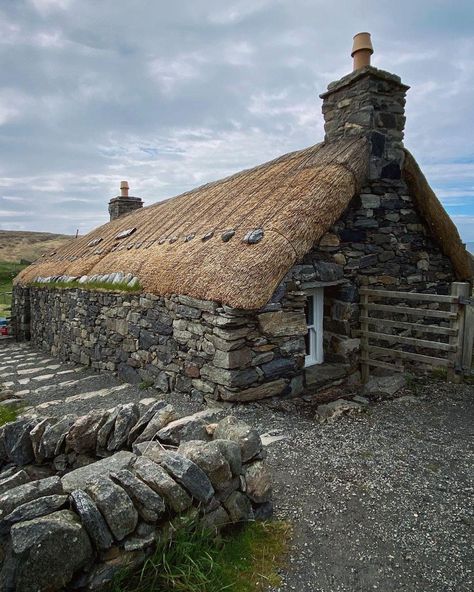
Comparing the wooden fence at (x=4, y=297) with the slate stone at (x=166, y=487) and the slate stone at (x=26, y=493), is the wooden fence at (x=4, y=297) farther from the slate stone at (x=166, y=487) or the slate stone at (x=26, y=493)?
the slate stone at (x=166, y=487)

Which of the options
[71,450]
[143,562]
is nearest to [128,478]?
[143,562]

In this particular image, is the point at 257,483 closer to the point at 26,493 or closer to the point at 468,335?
the point at 26,493

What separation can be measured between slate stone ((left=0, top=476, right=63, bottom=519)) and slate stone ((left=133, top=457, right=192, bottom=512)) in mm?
559

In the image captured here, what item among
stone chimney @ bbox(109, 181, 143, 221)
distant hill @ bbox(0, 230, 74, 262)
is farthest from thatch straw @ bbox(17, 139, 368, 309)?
distant hill @ bbox(0, 230, 74, 262)

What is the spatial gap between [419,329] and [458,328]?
26.3 inches

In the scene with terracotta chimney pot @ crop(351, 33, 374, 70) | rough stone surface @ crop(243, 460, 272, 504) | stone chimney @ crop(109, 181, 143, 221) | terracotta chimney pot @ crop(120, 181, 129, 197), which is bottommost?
rough stone surface @ crop(243, 460, 272, 504)

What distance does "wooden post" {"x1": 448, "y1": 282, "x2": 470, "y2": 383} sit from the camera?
6289 millimetres

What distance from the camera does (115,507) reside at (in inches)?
99.9

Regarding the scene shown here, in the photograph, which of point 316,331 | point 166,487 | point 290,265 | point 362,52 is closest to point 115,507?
point 166,487

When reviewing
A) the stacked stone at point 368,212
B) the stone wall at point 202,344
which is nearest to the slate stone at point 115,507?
the stone wall at point 202,344

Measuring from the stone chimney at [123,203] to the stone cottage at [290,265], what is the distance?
9.26 metres

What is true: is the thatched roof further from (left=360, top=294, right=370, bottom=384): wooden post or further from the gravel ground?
the gravel ground

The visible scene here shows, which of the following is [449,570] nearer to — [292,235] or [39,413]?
[292,235]

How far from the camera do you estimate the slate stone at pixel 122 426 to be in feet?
12.4
